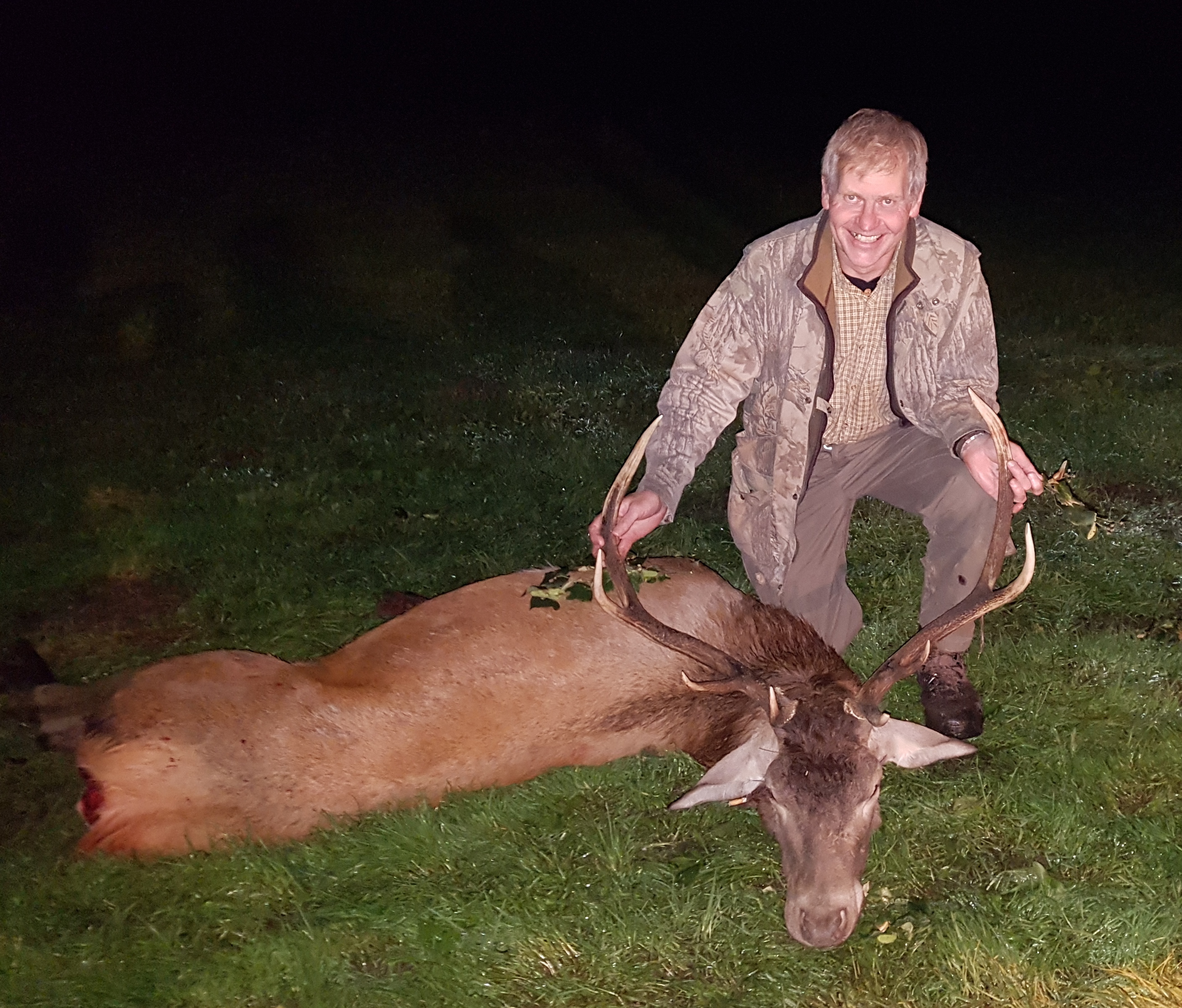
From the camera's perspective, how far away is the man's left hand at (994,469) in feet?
13.1

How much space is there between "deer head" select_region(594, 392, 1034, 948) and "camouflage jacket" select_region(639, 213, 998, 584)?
37cm

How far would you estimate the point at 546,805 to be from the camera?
13.7ft

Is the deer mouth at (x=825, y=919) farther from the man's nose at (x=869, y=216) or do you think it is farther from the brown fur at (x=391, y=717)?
the man's nose at (x=869, y=216)

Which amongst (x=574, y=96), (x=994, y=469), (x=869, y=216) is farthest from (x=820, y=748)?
(x=574, y=96)

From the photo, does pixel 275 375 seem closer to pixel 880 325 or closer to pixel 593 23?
pixel 880 325

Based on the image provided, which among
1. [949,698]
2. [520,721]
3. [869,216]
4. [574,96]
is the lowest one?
[574,96]

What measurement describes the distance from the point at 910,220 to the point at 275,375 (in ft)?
19.3

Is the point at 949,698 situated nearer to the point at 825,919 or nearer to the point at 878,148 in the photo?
the point at 825,919

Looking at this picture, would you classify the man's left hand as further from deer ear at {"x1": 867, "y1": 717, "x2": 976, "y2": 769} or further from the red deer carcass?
deer ear at {"x1": 867, "y1": 717, "x2": 976, "y2": 769}

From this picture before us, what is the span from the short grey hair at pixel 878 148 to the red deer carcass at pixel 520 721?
0.89m

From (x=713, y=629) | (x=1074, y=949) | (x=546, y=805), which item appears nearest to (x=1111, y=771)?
(x=1074, y=949)

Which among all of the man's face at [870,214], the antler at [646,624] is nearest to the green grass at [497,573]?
the antler at [646,624]

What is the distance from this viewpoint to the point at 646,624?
3.93 meters

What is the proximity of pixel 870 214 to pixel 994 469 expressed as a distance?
0.90 meters
